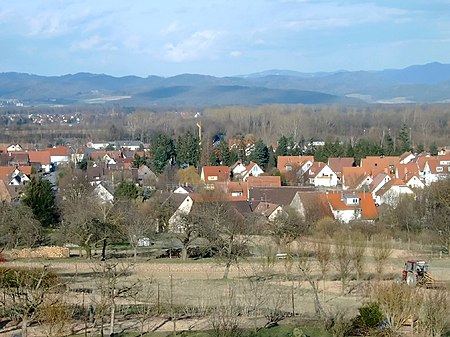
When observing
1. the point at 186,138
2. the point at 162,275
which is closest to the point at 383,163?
the point at 186,138

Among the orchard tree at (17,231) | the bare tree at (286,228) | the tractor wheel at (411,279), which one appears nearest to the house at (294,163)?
the bare tree at (286,228)

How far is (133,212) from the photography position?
28969 millimetres

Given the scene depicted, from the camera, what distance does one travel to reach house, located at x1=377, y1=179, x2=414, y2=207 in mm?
36688

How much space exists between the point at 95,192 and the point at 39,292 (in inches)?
1029

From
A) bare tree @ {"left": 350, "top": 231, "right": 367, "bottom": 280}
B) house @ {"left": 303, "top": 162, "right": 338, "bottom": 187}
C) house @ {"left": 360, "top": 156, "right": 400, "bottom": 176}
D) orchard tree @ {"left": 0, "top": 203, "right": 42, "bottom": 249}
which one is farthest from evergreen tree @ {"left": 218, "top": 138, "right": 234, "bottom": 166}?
bare tree @ {"left": 350, "top": 231, "right": 367, "bottom": 280}

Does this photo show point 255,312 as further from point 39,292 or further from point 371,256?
point 371,256

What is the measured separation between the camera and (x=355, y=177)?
48062 millimetres

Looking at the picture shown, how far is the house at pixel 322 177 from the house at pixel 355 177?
1881mm

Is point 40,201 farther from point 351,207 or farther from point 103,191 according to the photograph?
point 351,207

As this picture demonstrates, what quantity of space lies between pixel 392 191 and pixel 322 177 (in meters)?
12.2

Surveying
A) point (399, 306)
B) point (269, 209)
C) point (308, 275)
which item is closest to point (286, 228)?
point (308, 275)

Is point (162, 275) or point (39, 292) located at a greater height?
point (39, 292)

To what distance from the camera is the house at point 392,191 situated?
3669 centimetres

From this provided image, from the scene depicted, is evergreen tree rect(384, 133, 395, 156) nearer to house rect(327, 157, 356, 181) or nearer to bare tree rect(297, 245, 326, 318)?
house rect(327, 157, 356, 181)
